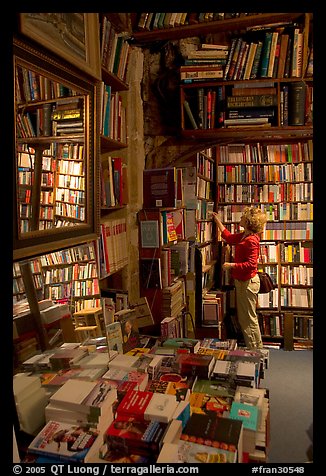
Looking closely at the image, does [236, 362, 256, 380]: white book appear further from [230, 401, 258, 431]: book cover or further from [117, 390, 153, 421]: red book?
[117, 390, 153, 421]: red book

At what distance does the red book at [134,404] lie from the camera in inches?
55.1

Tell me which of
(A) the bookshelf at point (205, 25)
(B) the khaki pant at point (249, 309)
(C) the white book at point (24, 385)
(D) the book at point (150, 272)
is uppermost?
(A) the bookshelf at point (205, 25)

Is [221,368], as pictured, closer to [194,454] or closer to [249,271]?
[194,454]

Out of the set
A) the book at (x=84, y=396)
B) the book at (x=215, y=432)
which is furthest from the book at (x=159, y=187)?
the book at (x=215, y=432)

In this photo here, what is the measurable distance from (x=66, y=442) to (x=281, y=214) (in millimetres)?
4134

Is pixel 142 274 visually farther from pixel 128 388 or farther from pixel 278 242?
pixel 278 242

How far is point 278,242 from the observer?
16.0 feet

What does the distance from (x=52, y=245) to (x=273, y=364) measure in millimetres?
3493

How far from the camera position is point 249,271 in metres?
3.99

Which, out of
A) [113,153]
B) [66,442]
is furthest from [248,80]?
[66,442]

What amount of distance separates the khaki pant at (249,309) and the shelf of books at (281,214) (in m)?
0.73

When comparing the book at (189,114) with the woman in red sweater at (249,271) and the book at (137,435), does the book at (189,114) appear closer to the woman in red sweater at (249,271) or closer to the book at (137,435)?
the woman in red sweater at (249,271)

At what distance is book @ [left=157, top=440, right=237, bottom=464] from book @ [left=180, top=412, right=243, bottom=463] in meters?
0.02
